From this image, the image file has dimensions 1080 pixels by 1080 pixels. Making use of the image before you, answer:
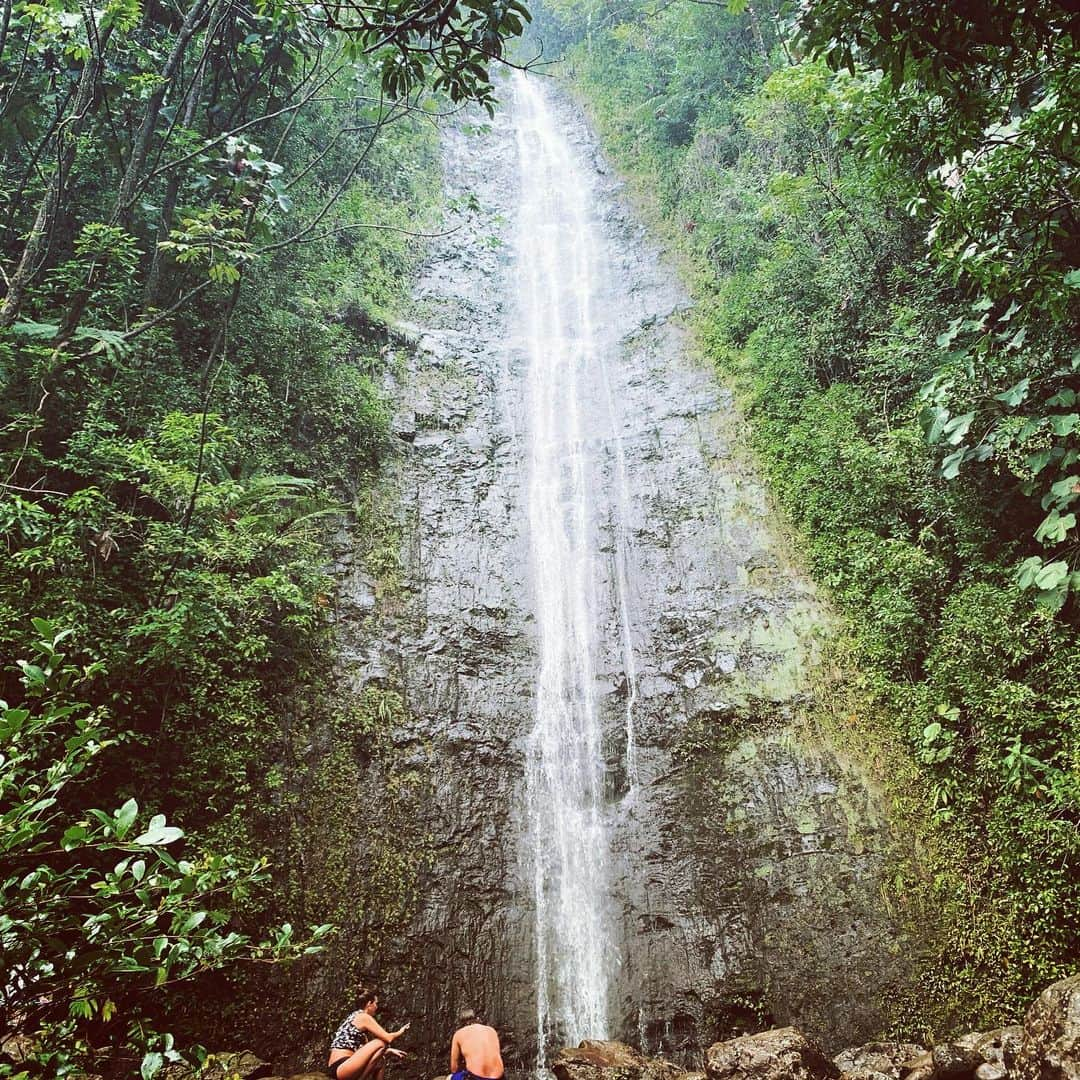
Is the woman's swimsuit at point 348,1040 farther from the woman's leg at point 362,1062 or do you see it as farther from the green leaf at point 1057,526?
the green leaf at point 1057,526

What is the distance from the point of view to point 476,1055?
4781 mm

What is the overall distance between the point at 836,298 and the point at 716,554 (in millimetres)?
4028

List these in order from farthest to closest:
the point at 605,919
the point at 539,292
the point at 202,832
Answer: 1. the point at 539,292
2. the point at 605,919
3. the point at 202,832

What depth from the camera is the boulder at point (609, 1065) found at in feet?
15.9

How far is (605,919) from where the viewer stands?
6.34 m

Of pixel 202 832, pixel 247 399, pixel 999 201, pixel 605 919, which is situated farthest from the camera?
pixel 247 399

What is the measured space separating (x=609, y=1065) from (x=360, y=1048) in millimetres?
1891

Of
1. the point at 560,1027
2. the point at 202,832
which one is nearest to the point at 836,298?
the point at 560,1027

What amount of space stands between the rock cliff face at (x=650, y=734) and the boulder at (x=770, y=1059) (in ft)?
1.98

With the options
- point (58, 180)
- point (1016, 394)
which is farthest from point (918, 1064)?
point (58, 180)

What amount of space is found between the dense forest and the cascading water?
1703mm

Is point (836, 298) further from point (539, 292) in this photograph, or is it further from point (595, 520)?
point (539, 292)

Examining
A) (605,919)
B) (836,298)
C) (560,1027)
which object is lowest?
(560,1027)

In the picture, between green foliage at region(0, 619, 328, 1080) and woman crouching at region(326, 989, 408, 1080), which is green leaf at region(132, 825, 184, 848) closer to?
green foliage at region(0, 619, 328, 1080)
